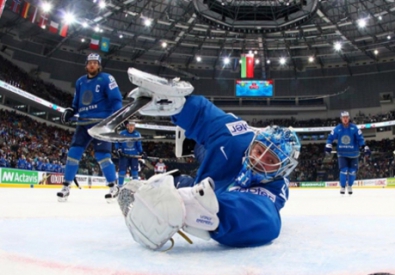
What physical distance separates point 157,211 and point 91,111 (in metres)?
3.18

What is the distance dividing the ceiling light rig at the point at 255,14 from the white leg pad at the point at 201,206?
17.5m

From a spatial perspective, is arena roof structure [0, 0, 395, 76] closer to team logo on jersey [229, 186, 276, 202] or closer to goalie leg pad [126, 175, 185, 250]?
team logo on jersey [229, 186, 276, 202]

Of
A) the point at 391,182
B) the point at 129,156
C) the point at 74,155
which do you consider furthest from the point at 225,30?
the point at 74,155

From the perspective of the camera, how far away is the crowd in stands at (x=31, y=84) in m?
18.4

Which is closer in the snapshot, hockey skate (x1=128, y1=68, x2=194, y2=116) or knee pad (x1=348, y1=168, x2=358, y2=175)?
hockey skate (x1=128, y1=68, x2=194, y2=116)

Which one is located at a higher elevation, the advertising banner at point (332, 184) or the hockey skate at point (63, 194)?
the hockey skate at point (63, 194)

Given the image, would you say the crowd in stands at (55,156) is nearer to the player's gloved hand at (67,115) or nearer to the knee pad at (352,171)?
the knee pad at (352,171)

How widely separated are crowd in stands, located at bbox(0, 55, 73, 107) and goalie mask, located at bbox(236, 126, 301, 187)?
1810 centimetres

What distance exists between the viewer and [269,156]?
160 centimetres

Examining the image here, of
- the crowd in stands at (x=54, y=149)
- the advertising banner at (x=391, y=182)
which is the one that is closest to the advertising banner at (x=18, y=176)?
the crowd in stands at (x=54, y=149)

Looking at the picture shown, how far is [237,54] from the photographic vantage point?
2778 cm

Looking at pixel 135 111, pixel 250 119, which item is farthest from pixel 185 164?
pixel 135 111

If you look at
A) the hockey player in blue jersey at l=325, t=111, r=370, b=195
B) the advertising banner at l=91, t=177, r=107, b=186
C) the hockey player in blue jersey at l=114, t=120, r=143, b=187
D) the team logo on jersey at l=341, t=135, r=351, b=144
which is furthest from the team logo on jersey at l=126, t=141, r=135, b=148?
the advertising banner at l=91, t=177, r=107, b=186

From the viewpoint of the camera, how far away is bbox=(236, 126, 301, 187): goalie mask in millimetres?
1589
